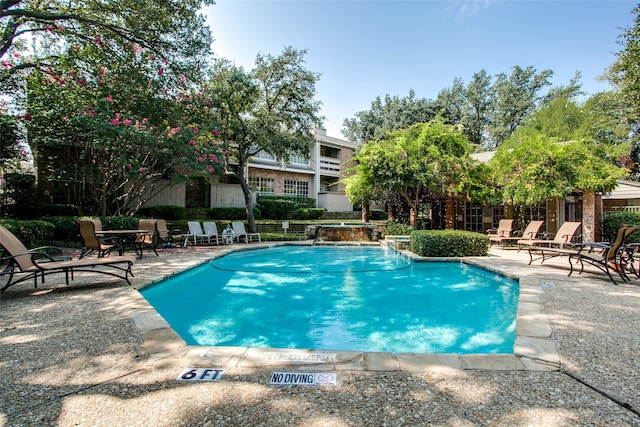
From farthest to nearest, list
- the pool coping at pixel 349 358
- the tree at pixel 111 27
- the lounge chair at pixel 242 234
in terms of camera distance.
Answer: the lounge chair at pixel 242 234 < the tree at pixel 111 27 < the pool coping at pixel 349 358

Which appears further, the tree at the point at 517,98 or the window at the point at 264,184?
the tree at the point at 517,98

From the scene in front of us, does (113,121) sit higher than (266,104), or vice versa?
(266,104)

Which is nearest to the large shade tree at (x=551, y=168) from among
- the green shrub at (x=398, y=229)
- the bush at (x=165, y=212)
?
the green shrub at (x=398, y=229)

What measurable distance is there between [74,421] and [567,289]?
7059mm

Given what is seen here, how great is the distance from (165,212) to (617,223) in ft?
66.2

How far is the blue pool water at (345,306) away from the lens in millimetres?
4230

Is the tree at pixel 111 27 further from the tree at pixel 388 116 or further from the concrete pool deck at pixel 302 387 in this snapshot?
the tree at pixel 388 116

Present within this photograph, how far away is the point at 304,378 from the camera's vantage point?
Answer: 8.03 feet

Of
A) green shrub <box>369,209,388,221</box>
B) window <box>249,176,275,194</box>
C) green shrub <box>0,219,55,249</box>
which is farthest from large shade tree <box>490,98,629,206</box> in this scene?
green shrub <box>0,219,55,249</box>

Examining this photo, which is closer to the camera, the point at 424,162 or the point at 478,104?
the point at 424,162

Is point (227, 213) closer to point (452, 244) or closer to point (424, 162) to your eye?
point (424, 162)

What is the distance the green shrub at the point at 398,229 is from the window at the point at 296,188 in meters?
9.81

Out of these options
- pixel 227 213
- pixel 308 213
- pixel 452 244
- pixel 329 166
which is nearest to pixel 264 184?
pixel 308 213

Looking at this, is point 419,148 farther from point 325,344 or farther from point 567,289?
point 325,344
